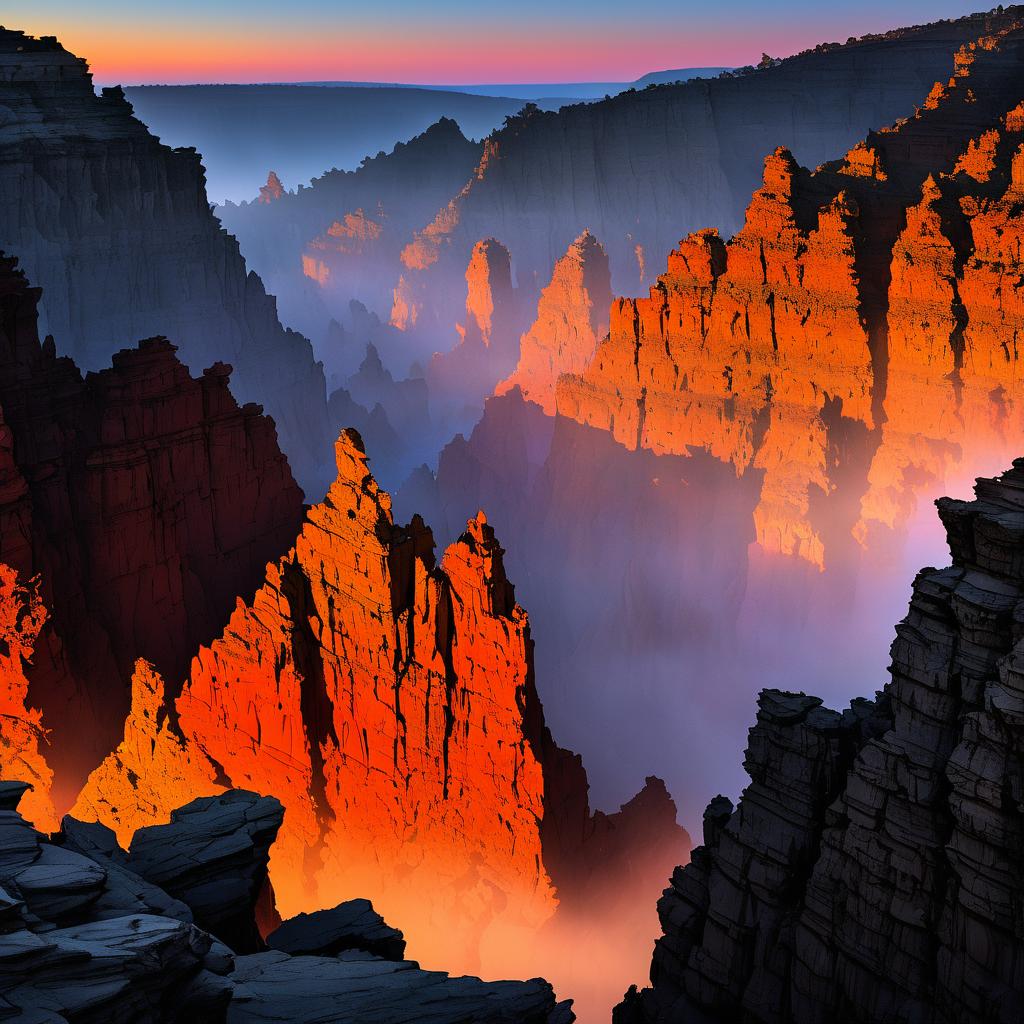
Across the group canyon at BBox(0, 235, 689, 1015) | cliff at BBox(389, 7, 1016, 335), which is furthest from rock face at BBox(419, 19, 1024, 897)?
cliff at BBox(389, 7, 1016, 335)

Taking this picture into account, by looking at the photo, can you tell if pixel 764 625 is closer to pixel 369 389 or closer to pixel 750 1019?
pixel 750 1019

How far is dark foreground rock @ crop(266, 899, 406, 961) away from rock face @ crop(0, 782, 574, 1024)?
0.37m

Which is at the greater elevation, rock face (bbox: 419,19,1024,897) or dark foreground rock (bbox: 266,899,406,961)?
rock face (bbox: 419,19,1024,897)

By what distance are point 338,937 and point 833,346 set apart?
32.4m

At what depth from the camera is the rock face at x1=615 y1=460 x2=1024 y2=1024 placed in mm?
11141

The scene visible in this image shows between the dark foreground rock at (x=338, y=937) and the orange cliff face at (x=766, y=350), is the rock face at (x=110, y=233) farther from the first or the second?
the dark foreground rock at (x=338, y=937)

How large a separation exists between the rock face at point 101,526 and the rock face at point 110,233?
26.1m

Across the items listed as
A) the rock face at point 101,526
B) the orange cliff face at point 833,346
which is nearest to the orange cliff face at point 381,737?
the rock face at point 101,526

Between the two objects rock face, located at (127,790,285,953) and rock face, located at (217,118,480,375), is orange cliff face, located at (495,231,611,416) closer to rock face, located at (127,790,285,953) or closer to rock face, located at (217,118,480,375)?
rock face, located at (217,118,480,375)

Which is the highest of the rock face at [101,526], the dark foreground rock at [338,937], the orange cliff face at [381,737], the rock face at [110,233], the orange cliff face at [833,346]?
the rock face at [110,233]

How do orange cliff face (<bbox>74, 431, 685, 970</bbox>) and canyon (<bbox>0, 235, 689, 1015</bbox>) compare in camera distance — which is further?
canyon (<bbox>0, 235, 689, 1015</bbox>)

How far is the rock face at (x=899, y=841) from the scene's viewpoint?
36.6 ft

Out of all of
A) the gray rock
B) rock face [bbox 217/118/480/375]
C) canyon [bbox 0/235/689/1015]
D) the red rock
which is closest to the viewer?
the gray rock

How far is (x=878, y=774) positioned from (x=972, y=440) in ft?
98.5
